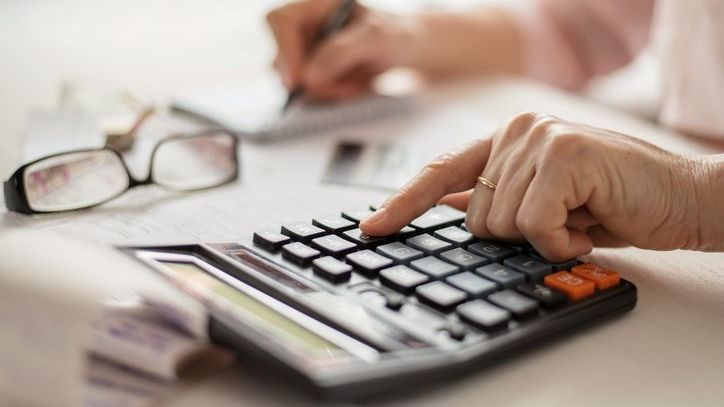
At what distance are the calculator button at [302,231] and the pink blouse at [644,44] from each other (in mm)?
540

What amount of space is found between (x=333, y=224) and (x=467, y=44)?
61 centimetres

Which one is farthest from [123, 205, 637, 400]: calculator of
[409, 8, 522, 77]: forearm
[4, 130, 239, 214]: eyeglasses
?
[409, 8, 522, 77]: forearm

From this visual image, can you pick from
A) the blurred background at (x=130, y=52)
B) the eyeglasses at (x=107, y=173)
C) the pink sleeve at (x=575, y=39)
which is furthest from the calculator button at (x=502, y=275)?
the pink sleeve at (x=575, y=39)

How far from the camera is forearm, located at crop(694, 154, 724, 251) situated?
534 millimetres

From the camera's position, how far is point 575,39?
115 centimetres

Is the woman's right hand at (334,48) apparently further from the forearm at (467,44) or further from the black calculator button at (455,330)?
the black calculator button at (455,330)

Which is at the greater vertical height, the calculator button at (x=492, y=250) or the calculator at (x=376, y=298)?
the calculator button at (x=492, y=250)

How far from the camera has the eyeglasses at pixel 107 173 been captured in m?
0.58

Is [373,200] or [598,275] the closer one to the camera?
[598,275]

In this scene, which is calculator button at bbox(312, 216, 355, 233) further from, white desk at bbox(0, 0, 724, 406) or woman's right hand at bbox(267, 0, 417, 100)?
woman's right hand at bbox(267, 0, 417, 100)

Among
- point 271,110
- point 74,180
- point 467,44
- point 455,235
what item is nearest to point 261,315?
point 455,235

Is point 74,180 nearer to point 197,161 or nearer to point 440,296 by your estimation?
point 197,161

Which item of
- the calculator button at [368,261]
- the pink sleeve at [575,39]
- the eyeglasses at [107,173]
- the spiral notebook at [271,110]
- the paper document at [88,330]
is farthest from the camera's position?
the pink sleeve at [575,39]

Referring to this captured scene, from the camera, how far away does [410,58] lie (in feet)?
3.31
